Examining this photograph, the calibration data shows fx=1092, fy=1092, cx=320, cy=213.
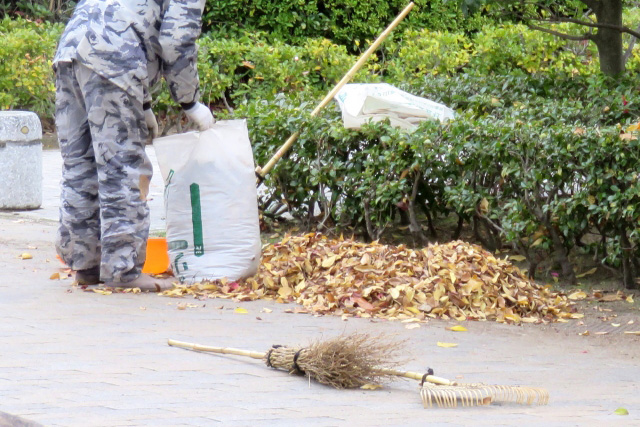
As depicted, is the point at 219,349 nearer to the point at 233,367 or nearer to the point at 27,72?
the point at 233,367

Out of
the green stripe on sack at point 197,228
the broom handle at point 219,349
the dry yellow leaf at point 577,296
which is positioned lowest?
the dry yellow leaf at point 577,296

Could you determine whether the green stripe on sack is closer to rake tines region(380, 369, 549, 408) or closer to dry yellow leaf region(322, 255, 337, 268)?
dry yellow leaf region(322, 255, 337, 268)

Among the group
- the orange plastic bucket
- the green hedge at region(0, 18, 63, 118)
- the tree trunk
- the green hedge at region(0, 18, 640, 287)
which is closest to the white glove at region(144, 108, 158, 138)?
the orange plastic bucket

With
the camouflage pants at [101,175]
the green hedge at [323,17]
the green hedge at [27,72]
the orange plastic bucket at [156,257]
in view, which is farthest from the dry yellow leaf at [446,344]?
the green hedge at [323,17]

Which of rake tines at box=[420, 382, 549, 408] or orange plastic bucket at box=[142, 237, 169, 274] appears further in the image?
orange plastic bucket at box=[142, 237, 169, 274]

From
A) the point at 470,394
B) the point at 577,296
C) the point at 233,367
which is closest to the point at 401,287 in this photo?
the point at 577,296

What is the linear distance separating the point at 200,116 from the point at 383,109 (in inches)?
65.7

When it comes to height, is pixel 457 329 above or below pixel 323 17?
below

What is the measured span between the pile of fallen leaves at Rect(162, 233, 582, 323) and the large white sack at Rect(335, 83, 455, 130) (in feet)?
3.78

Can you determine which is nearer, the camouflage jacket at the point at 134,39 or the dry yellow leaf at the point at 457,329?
the dry yellow leaf at the point at 457,329

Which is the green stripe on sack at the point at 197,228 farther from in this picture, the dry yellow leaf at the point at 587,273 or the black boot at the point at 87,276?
the dry yellow leaf at the point at 587,273

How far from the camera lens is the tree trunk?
295 inches

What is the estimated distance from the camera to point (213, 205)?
6.25 meters

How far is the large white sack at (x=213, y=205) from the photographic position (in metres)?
6.17
